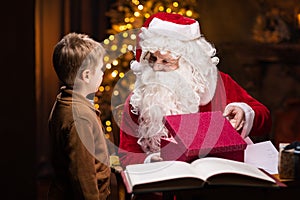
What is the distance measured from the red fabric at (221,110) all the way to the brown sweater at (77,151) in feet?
0.49

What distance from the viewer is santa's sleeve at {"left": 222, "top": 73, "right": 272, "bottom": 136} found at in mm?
2312

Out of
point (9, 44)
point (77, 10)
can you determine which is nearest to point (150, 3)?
point (77, 10)

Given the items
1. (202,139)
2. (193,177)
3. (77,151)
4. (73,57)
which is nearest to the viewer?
(193,177)

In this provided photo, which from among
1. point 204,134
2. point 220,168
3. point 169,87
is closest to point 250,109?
point 169,87

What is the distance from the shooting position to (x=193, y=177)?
1651mm

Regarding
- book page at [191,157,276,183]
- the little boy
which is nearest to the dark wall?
the little boy

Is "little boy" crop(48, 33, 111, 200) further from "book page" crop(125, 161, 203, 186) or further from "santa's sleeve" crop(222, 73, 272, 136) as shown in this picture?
"santa's sleeve" crop(222, 73, 272, 136)

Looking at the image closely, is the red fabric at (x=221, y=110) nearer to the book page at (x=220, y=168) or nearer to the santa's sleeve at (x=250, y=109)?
the santa's sleeve at (x=250, y=109)

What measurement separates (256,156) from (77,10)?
9.08 feet

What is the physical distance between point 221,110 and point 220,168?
73cm

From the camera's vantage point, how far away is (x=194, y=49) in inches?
95.3

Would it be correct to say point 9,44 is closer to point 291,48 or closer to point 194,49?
point 194,49

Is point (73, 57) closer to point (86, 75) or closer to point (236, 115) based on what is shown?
point (86, 75)

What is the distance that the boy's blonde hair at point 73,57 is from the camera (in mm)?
2180
